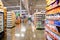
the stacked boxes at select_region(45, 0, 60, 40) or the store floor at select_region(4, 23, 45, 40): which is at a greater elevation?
the stacked boxes at select_region(45, 0, 60, 40)

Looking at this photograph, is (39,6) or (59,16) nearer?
(59,16)

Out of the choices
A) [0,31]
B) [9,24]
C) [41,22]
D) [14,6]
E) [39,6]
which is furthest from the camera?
[39,6]

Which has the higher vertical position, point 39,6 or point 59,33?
point 39,6

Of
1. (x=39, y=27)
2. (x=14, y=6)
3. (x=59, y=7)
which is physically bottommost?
(x=39, y=27)

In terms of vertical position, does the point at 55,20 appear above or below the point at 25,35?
above

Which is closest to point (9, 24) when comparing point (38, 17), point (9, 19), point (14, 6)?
point (9, 19)

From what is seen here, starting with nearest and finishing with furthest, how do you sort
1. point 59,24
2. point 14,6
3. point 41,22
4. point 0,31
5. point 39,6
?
point 59,24 → point 0,31 → point 41,22 → point 14,6 → point 39,6

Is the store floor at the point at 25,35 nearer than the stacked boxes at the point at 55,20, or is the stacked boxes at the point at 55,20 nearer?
the stacked boxes at the point at 55,20

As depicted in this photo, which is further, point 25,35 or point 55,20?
point 25,35

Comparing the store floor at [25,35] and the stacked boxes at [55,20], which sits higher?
the stacked boxes at [55,20]

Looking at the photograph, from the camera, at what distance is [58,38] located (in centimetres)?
337

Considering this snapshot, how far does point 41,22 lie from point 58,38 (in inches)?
340

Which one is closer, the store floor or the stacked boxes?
the stacked boxes

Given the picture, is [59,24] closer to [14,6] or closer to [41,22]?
[41,22]
